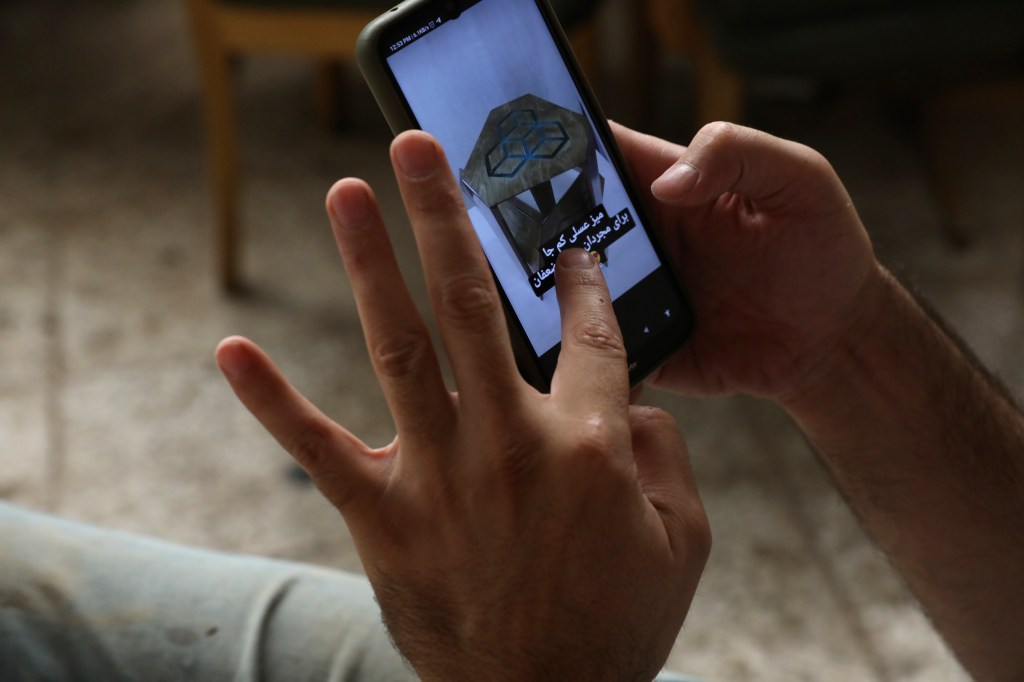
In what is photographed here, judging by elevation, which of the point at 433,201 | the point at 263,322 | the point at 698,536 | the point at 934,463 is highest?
the point at 433,201

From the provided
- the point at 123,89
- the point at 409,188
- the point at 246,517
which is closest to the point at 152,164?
the point at 123,89

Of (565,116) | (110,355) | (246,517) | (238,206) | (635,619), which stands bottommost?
(246,517)

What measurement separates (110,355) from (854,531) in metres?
1.10

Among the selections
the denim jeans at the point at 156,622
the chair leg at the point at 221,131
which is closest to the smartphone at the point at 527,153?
the denim jeans at the point at 156,622

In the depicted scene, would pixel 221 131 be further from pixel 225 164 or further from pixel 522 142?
pixel 522 142

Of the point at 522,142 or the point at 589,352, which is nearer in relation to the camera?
the point at 589,352

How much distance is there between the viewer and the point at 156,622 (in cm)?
71

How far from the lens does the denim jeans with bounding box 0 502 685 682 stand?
695 mm

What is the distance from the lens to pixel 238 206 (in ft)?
5.52

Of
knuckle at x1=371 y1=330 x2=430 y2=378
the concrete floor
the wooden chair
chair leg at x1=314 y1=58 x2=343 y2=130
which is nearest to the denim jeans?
knuckle at x1=371 y1=330 x2=430 y2=378

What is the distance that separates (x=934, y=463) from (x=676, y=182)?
0.29 meters

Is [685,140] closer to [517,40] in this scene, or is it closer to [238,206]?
[238,206]

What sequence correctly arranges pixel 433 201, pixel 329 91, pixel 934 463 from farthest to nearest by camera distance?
pixel 329 91
pixel 934 463
pixel 433 201

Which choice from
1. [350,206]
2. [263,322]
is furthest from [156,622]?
[263,322]
